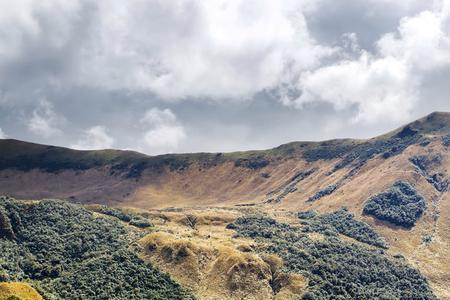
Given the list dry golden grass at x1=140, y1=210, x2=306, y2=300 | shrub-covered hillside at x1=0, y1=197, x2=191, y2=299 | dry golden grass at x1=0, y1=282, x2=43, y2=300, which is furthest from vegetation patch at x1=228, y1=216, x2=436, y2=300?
dry golden grass at x1=0, y1=282, x2=43, y2=300

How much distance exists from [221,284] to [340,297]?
4078cm

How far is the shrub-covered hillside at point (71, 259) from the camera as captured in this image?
146 metres

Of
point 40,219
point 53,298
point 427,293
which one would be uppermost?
point 40,219

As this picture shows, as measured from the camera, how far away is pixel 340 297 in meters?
160

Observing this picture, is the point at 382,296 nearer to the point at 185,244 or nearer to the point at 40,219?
the point at 185,244

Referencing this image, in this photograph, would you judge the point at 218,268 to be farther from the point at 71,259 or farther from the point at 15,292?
the point at 15,292

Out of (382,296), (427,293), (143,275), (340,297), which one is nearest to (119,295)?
(143,275)

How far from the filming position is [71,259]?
167750 mm

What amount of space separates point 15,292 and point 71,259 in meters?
71.8

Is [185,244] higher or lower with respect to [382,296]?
higher

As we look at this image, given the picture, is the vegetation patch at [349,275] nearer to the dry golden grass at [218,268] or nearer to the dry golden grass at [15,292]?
the dry golden grass at [218,268]

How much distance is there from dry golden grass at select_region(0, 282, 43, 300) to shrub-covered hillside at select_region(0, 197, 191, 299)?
28463mm

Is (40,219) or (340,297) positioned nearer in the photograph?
(340,297)

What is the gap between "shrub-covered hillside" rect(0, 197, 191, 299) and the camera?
146 metres
